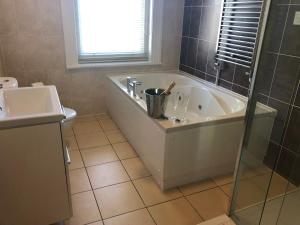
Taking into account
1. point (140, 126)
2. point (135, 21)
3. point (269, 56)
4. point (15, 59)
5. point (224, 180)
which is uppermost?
point (135, 21)

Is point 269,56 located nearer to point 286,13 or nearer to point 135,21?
point 286,13

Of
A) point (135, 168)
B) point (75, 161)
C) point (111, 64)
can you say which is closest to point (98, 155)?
point (75, 161)

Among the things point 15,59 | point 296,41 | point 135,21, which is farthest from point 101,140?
point 296,41

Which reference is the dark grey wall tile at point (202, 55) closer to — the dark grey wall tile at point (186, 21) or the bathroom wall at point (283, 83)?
the dark grey wall tile at point (186, 21)

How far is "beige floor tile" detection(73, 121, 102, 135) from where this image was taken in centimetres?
292

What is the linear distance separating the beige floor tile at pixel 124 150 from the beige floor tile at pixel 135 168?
8 centimetres

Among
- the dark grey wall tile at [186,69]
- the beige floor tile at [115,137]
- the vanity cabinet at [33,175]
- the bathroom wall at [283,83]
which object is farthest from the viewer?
the dark grey wall tile at [186,69]

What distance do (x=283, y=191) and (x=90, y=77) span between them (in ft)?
7.98

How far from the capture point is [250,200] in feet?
5.96

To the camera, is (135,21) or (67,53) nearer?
(67,53)

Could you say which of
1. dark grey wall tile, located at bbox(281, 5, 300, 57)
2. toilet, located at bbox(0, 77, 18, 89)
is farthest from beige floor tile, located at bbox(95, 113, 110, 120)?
dark grey wall tile, located at bbox(281, 5, 300, 57)

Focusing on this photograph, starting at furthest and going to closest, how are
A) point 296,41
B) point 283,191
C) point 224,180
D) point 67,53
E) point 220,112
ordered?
point 67,53 < point 220,112 < point 224,180 < point 283,191 < point 296,41

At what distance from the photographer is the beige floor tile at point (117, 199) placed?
178 centimetres

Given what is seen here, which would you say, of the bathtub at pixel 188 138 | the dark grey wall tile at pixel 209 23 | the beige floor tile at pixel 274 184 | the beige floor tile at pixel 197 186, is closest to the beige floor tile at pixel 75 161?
the bathtub at pixel 188 138
